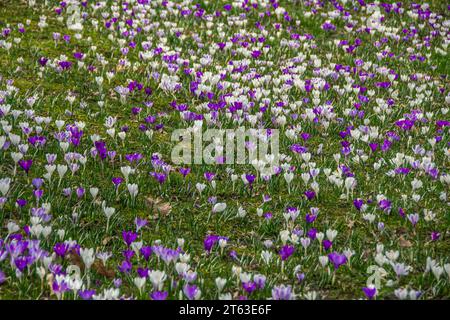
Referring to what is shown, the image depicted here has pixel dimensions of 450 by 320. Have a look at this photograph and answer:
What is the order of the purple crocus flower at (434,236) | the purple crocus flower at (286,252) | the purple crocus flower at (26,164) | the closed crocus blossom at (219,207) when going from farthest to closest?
1. the purple crocus flower at (26,164)
2. the closed crocus blossom at (219,207)
3. the purple crocus flower at (434,236)
4. the purple crocus flower at (286,252)

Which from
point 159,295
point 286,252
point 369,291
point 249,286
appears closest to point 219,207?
point 286,252

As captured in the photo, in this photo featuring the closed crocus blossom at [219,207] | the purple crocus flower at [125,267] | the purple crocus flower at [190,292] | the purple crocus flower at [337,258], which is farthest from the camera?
the closed crocus blossom at [219,207]

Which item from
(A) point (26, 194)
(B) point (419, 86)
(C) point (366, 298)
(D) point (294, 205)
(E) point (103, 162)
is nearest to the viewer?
(C) point (366, 298)

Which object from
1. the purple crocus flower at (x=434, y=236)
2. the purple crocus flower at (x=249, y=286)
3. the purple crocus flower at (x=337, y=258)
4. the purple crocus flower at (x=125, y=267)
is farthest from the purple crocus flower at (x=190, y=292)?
the purple crocus flower at (x=434, y=236)

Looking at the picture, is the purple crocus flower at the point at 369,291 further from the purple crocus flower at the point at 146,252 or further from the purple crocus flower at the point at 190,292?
the purple crocus flower at the point at 146,252

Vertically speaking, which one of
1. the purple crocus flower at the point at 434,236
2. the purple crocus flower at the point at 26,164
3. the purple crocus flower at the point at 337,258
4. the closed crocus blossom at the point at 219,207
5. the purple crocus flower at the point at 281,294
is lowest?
the purple crocus flower at the point at 281,294

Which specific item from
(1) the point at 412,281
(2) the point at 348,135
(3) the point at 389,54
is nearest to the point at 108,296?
(1) the point at 412,281

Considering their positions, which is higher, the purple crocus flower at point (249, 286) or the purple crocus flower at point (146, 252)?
the purple crocus flower at point (146, 252)

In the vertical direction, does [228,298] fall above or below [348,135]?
below

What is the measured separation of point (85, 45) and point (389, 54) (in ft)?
17.7

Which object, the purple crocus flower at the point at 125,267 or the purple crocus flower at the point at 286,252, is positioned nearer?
the purple crocus flower at the point at 125,267

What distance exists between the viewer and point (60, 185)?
539 centimetres

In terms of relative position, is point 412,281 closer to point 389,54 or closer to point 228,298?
point 228,298

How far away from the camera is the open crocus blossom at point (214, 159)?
4.29 metres
